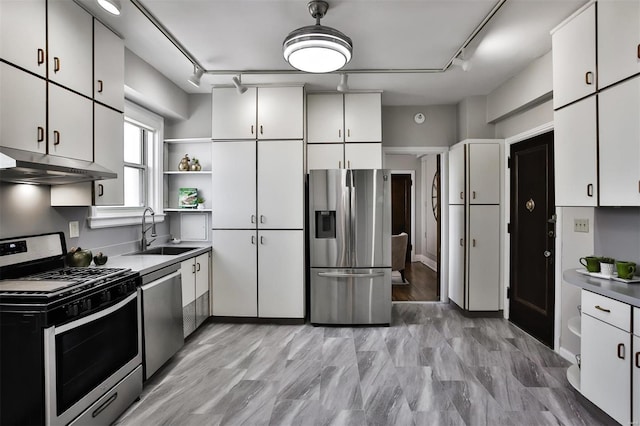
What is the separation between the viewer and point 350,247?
3.56 m

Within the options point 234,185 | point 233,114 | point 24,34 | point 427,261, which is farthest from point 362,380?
point 427,261

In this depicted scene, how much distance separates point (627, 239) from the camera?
2166 millimetres

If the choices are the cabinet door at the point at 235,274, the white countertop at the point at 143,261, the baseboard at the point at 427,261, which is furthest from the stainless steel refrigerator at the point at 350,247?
the baseboard at the point at 427,261

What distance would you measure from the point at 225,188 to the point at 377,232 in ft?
5.89

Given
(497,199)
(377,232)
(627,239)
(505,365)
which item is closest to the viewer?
(627,239)

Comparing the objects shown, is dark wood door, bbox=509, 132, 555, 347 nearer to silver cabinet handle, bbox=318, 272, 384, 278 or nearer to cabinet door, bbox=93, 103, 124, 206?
silver cabinet handle, bbox=318, 272, 384, 278

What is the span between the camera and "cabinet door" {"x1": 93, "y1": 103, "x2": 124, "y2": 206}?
7.74ft

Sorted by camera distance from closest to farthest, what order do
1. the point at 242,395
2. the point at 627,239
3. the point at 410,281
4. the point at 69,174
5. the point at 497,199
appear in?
the point at 69,174, the point at 627,239, the point at 242,395, the point at 497,199, the point at 410,281

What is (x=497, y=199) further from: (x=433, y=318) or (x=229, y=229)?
(x=229, y=229)

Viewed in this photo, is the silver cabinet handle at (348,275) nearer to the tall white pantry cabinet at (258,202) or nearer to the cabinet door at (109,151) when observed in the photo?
the tall white pantry cabinet at (258,202)

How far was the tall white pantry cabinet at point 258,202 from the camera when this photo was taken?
3.62 meters

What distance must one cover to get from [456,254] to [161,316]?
133 inches

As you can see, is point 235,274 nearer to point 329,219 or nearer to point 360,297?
point 329,219

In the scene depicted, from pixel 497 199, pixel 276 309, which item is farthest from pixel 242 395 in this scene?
pixel 497 199
